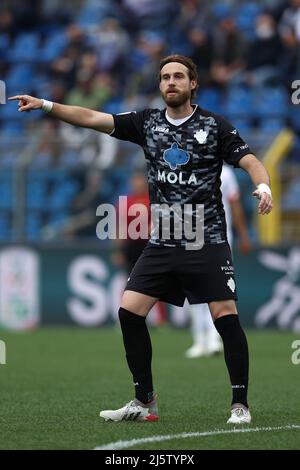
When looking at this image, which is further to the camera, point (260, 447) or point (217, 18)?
point (217, 18)

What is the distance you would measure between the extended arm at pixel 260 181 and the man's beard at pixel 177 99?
0.53 metres

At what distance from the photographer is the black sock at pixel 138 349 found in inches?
286

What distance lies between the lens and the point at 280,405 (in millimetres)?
8117

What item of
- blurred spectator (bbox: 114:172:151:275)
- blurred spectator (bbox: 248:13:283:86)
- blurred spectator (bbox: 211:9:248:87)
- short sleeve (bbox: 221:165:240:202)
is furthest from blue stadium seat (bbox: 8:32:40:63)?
short sleeve (bbox: 221:165:240:202)

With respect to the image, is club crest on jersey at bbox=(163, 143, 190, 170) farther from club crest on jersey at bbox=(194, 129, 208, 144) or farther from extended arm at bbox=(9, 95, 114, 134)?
extended arm at bbox=(9, 95, 114, 134)

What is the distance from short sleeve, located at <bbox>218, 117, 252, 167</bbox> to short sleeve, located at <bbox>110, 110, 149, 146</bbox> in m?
0.55

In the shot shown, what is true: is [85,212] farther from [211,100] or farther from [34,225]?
[211,100]

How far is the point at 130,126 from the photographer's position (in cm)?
733

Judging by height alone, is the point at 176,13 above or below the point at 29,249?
above

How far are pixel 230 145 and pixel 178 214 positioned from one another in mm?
546

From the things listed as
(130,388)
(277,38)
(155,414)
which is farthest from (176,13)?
(155,414)

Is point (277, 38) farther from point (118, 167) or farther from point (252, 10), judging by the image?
point (118, 167)

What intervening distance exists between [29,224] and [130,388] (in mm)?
8399

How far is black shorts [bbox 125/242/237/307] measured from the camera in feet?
23.2
